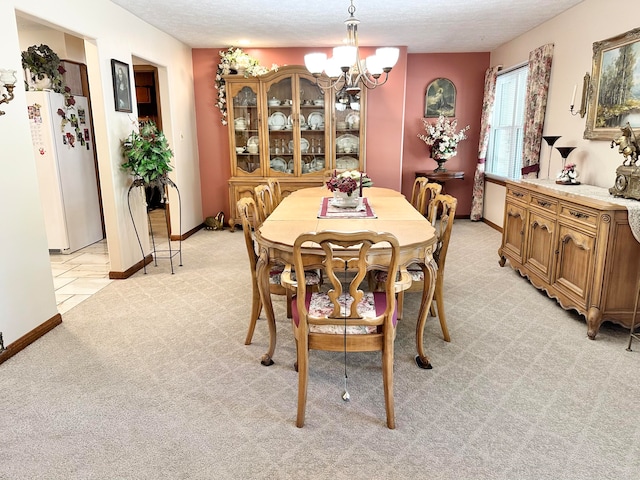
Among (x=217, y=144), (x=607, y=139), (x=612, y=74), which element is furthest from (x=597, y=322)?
(x=217, y=144)

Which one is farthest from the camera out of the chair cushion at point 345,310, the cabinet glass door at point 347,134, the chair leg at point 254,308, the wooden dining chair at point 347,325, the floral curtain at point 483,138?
the floral curtain at point 483,138

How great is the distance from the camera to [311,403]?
2248 mm

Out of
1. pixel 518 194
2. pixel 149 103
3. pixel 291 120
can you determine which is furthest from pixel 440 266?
pixel 149 103

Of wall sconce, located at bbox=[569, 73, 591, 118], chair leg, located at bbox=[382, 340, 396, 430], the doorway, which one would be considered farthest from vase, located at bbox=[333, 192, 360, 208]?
the doorway

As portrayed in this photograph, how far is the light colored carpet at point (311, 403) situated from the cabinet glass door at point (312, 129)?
310 cm

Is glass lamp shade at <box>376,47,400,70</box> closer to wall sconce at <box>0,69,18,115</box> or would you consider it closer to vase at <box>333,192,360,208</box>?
vase at <box>333,192,360,208</box>

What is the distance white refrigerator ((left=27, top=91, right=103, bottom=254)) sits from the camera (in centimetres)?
462

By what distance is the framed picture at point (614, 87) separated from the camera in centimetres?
331

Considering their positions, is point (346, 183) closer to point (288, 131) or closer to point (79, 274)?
point (79, 274)

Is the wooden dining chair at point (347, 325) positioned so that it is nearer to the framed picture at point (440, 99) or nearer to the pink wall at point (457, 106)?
the pink wall at point (457, 106)

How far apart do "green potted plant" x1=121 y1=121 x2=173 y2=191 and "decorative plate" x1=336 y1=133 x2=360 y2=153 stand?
8.24 feet

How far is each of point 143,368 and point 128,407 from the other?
15.6 inches

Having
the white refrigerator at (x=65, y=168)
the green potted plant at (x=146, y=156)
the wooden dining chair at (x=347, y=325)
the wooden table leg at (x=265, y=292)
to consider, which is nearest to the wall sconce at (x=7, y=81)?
the green potted plant at (x=146, y=156)

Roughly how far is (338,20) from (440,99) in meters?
2.48
